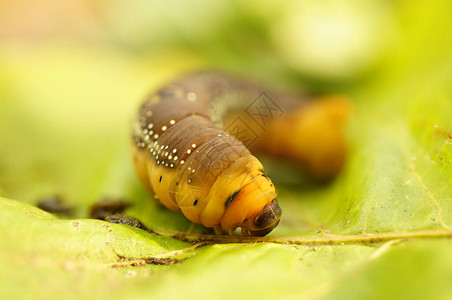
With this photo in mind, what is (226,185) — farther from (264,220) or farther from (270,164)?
(270,164)

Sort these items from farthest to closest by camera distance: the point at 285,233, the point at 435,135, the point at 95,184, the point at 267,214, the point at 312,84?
the point at 312,84 → the point at 95,184 → the point at 435,135 → the point at 285,233 → the point at 267,214

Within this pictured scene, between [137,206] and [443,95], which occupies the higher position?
[443,95]

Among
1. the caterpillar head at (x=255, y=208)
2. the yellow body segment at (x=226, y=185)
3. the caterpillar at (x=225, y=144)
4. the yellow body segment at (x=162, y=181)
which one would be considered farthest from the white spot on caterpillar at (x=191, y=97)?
the caterpillar head at (x=255, y=208)

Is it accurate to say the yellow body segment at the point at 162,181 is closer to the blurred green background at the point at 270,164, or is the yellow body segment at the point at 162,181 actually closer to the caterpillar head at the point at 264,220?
the blurred green background at the point at 270,164

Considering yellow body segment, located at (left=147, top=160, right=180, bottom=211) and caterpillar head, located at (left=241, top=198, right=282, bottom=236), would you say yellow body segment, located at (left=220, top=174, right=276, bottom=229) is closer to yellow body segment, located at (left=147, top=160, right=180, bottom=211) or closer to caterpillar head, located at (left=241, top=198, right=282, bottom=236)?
caterpillar head, located at (left=241, top=198, right=282, bottom=236)

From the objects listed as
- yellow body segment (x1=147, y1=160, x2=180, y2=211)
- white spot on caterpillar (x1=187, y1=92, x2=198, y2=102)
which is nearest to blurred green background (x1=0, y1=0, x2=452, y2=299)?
yellow body segment (x1=147, y1=160, x2=180, y2=211)

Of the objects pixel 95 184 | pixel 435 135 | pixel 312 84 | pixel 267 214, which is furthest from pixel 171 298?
pixel 312 84

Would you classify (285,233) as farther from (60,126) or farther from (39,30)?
(39,30)
